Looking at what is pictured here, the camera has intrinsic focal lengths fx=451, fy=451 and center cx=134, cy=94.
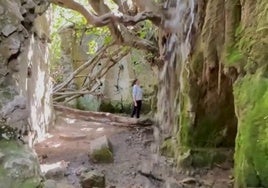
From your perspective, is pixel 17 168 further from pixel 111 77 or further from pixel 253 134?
pixel 111 77

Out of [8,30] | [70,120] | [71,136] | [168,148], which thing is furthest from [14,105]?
[70,120]

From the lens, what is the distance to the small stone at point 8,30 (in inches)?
218

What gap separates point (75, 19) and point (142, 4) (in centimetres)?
506

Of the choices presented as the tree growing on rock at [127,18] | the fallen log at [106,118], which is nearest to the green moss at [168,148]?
the tree growing on rock at [127,18]

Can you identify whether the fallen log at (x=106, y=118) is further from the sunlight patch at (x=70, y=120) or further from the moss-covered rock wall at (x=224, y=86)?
the moss-covered rock wall at (x=224, y=86)

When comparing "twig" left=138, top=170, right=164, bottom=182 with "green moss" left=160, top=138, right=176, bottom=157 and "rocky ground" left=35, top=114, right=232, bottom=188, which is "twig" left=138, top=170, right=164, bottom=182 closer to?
"rocky ground" left=35, top=114, right=232, bottom=188

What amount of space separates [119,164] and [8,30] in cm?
500

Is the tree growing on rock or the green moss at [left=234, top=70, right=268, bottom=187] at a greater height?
the tree growing on rock

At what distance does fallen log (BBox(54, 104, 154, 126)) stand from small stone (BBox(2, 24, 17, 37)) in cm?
800

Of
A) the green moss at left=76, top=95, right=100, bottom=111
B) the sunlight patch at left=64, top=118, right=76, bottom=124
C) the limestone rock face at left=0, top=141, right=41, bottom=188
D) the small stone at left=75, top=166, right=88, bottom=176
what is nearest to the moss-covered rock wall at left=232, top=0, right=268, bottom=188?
the limestone rock face at left=0, top=141, right=41, bottom=188

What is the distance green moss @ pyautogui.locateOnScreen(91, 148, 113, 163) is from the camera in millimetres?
9833

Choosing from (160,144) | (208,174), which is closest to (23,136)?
(208,174)

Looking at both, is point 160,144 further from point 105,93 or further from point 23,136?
point 105,93

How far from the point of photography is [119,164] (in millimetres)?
9836
